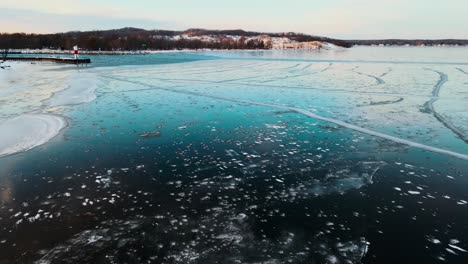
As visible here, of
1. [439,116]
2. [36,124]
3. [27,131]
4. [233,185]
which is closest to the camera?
[233,185]

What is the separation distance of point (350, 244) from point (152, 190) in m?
2.49

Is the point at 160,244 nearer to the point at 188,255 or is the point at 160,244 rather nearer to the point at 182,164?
the point at 188,255

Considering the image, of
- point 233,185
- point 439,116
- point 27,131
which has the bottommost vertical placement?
point 439,116

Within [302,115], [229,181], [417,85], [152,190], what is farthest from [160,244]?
[417,85]

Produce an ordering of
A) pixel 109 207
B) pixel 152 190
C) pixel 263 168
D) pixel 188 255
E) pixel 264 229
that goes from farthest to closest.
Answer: pixel 263 168, pixel 152 190, pixel 109 207, pixel 264 229, pixel 188 255

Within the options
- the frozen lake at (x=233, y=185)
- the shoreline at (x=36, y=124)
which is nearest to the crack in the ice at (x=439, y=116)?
the frozen lake at (x=233, y=185)

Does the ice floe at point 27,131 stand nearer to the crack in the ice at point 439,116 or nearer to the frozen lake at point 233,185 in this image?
the frozen lake at point 233,185

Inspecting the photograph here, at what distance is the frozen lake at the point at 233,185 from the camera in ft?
10.6

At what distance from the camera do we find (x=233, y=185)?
4.71m

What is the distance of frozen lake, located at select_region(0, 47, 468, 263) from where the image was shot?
3229mm

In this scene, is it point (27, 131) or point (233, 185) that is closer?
point (233, 185)

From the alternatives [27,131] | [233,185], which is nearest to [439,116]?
[233,185]

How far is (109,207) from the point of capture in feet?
13.1

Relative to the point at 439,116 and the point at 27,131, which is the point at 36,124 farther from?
the point at 439,116
